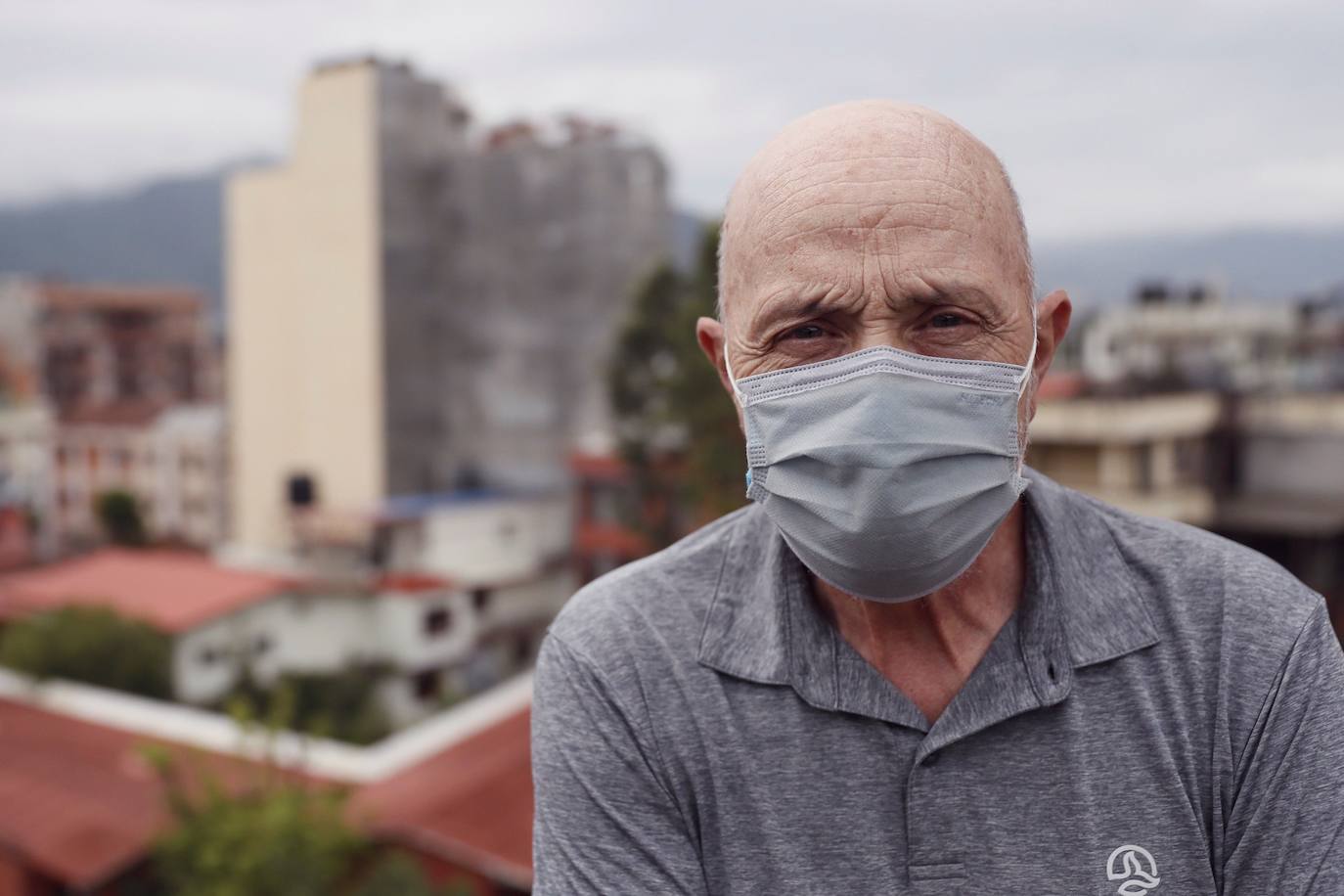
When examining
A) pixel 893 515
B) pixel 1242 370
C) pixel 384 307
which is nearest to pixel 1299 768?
pixel 893 515

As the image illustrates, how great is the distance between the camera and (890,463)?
52.3 inches

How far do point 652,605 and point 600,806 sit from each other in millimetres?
268

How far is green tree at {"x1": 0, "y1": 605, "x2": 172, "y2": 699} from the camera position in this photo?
19.2 metres

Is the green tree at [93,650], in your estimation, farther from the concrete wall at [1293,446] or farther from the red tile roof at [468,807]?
the concrete wall at [1293,446]

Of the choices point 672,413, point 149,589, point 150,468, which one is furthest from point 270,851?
point 150,468

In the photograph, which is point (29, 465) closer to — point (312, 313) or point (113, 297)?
point (113, 297)

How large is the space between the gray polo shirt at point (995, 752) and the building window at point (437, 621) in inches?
911

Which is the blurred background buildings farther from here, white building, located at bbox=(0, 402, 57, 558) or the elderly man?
the elderly man

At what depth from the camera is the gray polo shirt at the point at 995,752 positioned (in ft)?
4.34

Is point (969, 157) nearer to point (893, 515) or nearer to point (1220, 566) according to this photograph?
point (893, 515)

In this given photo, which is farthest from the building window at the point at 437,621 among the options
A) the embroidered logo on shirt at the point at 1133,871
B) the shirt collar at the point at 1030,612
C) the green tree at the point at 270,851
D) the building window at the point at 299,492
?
the embroidered logo on shirt at the point at 1133,871

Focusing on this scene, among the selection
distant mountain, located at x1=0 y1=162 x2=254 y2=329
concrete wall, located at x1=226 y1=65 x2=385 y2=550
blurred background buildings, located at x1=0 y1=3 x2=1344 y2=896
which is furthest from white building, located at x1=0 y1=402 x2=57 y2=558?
distant mountain, located at x1=0 y1=162 x2=254 y2=329

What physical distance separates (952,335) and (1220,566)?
0.46 meters

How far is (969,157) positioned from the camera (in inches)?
54.4
